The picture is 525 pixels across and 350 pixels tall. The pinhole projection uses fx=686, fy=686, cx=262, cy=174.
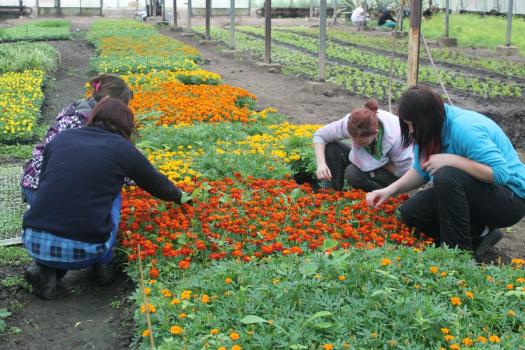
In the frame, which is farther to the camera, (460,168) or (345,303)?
(460,168)

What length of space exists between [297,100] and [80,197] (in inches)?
316

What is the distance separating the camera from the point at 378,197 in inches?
195

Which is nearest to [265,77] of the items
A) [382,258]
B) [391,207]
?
[391,207]

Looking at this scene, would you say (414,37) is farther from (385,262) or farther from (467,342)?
(467,342)

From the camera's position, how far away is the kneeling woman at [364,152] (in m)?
5.26

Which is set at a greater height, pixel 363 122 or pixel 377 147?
pixel 363 122

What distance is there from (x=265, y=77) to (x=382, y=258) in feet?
37.9

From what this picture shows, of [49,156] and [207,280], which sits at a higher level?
[49,156]

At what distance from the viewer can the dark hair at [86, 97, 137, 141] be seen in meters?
4.42

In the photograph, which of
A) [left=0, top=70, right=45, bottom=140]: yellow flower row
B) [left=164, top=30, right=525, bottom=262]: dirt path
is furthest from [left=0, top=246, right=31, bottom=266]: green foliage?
[left=0, top=70, right=45, bottom=140]: yellow flower row

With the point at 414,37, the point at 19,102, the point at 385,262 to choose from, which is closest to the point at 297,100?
the point at 414,37

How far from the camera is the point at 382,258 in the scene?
3.84 m

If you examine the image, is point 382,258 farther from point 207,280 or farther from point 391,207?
point 391,207

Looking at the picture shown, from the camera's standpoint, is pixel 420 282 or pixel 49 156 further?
pixel 49 156
